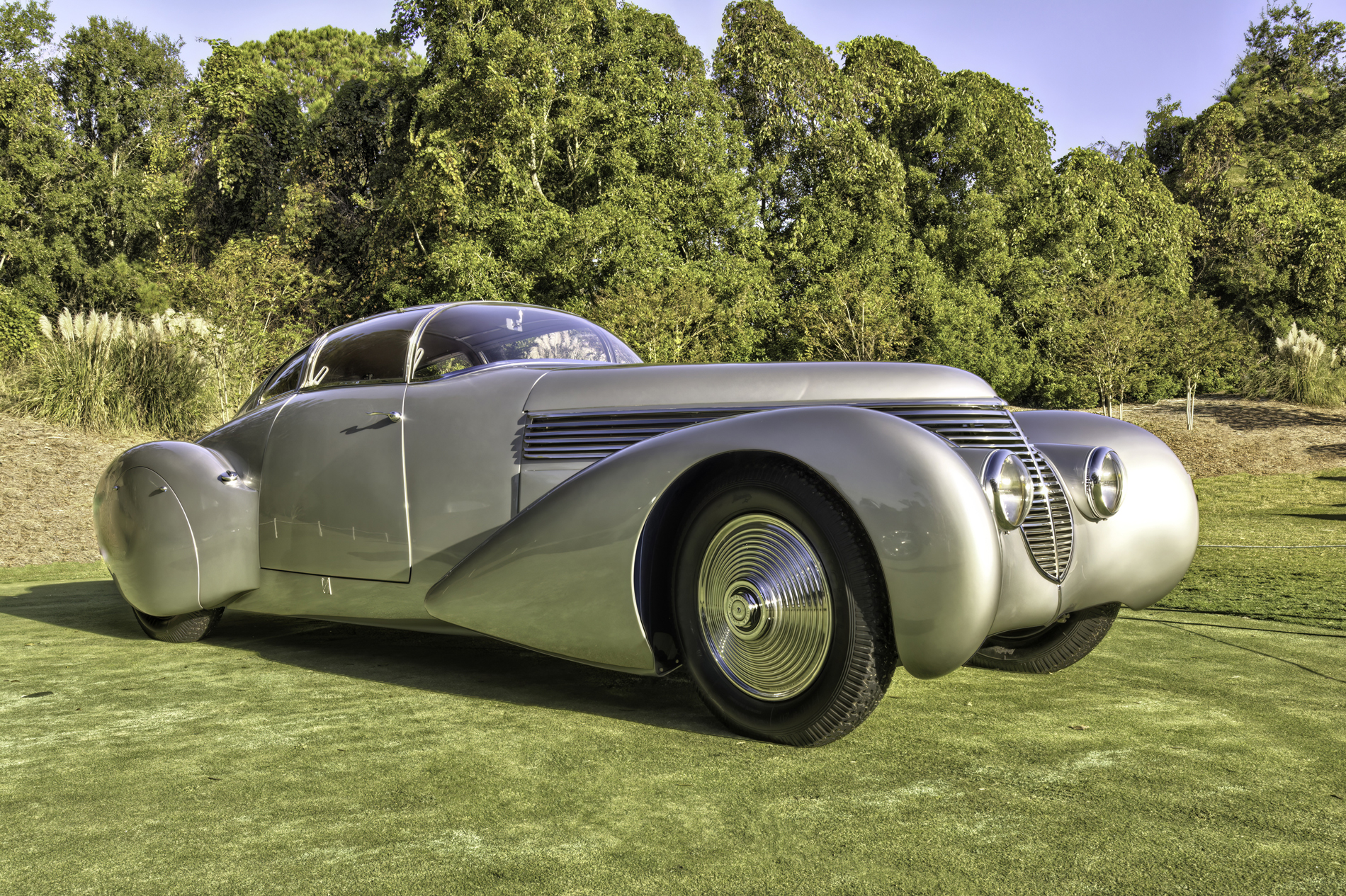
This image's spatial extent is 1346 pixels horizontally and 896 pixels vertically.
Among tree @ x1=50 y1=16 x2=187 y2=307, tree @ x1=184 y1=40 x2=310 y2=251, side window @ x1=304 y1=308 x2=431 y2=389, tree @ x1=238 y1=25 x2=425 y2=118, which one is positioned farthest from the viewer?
tree @ x1=238 y1=25 x2=425 y2=118

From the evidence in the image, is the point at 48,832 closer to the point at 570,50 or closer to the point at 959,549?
the point at 959,549

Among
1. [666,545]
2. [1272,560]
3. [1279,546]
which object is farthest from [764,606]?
[1279,546]

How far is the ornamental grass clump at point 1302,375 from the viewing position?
1945 centimetres

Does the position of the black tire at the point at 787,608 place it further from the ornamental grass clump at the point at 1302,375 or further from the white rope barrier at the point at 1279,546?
the ornamental grass clump at the point at 1302,375

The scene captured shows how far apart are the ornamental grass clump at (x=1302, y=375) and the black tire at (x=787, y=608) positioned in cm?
2124

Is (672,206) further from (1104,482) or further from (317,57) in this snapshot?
(317,57)

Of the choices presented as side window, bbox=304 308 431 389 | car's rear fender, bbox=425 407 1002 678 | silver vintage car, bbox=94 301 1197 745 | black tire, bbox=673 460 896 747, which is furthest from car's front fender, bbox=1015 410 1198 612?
side window, bbox=304 308 431 389

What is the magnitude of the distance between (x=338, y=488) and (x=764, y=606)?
2.15 meters

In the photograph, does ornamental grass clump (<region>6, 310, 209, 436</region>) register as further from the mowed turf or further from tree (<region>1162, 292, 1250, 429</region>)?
tree (<region>1162, 292, 1250, 429</region>)

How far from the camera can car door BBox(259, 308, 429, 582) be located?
12.6ft

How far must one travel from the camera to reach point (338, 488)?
400cm

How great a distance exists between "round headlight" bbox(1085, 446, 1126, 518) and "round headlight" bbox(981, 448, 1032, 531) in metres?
0.53

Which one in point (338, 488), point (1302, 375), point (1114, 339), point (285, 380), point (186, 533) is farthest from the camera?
point (1302, 375)

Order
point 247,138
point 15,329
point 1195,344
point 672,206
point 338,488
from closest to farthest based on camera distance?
point 338,488, point 15,329, point 1195,344, point 672,206, point 247,138
